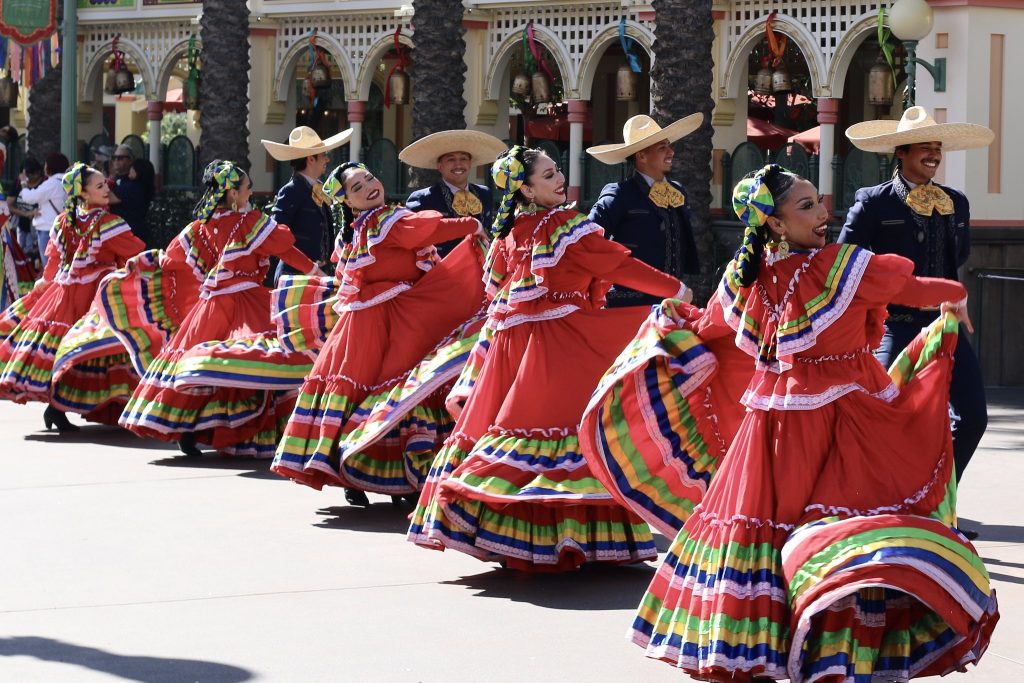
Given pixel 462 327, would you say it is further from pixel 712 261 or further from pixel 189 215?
pixel 189 215

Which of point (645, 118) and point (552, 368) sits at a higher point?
point (645, 118)

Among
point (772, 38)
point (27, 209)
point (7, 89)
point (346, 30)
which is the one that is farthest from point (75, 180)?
point (7, 89)

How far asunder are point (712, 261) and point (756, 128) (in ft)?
22.2

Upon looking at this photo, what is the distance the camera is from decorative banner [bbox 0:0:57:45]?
762 inches

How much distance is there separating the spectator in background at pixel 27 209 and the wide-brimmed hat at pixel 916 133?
40.5ft

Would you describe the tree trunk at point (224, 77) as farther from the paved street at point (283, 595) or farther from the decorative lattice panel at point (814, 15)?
the paved street at point (283, 595)

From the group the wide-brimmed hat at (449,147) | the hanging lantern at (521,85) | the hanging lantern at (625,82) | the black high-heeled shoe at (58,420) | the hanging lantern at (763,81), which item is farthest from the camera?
the hanging lantern at (521,85)

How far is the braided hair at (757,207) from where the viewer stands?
564 cm

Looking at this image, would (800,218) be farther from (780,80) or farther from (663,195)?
(780,80)

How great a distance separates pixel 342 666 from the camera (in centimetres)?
604

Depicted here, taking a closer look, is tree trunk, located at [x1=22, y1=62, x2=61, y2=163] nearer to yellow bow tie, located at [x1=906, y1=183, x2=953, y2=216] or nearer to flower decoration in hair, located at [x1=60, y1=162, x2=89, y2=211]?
flower decoration in hair, located at [x1=60, y1=162, x2=89, y2=211]

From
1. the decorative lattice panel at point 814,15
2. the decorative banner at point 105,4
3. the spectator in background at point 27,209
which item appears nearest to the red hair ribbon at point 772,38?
the decorative lattice panel at point 814,15

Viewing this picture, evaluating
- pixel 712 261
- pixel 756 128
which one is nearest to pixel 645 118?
pixel 712 261

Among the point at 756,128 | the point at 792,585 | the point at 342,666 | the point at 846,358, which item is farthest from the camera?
the point at 756,128
